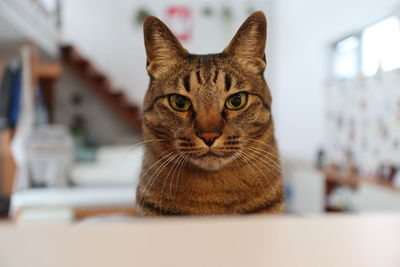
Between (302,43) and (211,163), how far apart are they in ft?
1.45

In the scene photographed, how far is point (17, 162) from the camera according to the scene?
0.48 metres

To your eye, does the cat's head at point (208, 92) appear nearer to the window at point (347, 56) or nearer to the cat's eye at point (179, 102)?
the cat's eye at point (179, 102)

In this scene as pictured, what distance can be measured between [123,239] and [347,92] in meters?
1.09

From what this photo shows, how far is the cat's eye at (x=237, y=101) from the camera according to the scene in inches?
9.8

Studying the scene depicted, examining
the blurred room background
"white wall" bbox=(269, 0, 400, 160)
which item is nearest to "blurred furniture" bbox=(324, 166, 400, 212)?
the blurred room background

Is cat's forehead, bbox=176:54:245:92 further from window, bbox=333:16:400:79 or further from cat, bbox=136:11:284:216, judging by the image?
window, bbox=333:16:400:79

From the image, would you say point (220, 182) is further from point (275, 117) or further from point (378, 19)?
point (378, 19)

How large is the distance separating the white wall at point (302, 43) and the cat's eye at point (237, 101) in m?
0.04

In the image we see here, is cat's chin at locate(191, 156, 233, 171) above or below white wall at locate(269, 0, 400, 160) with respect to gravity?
below

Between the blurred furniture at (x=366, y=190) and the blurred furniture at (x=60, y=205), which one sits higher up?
the blurred furniture at (x=60, y=205)

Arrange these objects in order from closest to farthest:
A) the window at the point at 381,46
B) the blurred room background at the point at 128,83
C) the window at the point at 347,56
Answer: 1. the blurred room background at the point at 128,83
2. the window at the point at 381,46
3. the window at the point at 347,56

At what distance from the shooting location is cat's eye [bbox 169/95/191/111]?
Answer: 250 millimetres

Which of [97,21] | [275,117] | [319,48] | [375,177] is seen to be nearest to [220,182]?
[275,117]

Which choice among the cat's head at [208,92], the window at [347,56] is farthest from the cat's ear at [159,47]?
the window at [347,56]
